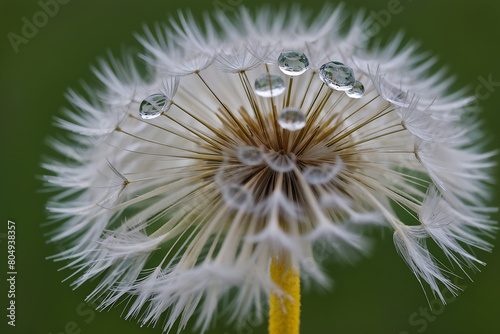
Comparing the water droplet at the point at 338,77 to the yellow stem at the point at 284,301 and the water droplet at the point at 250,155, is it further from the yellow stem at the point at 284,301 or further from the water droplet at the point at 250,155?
the yellow stem at the point at 284,301

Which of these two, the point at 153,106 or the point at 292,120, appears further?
the point at 153,106

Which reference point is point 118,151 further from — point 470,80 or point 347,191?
point 470,80

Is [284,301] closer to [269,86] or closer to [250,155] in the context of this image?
[250,155]

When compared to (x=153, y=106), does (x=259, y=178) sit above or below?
below

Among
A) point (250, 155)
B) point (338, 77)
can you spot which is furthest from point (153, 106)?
point (338, 77)

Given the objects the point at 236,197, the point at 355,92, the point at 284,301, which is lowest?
the point at 284,301

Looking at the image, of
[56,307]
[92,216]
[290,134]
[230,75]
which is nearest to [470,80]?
[230,75]
